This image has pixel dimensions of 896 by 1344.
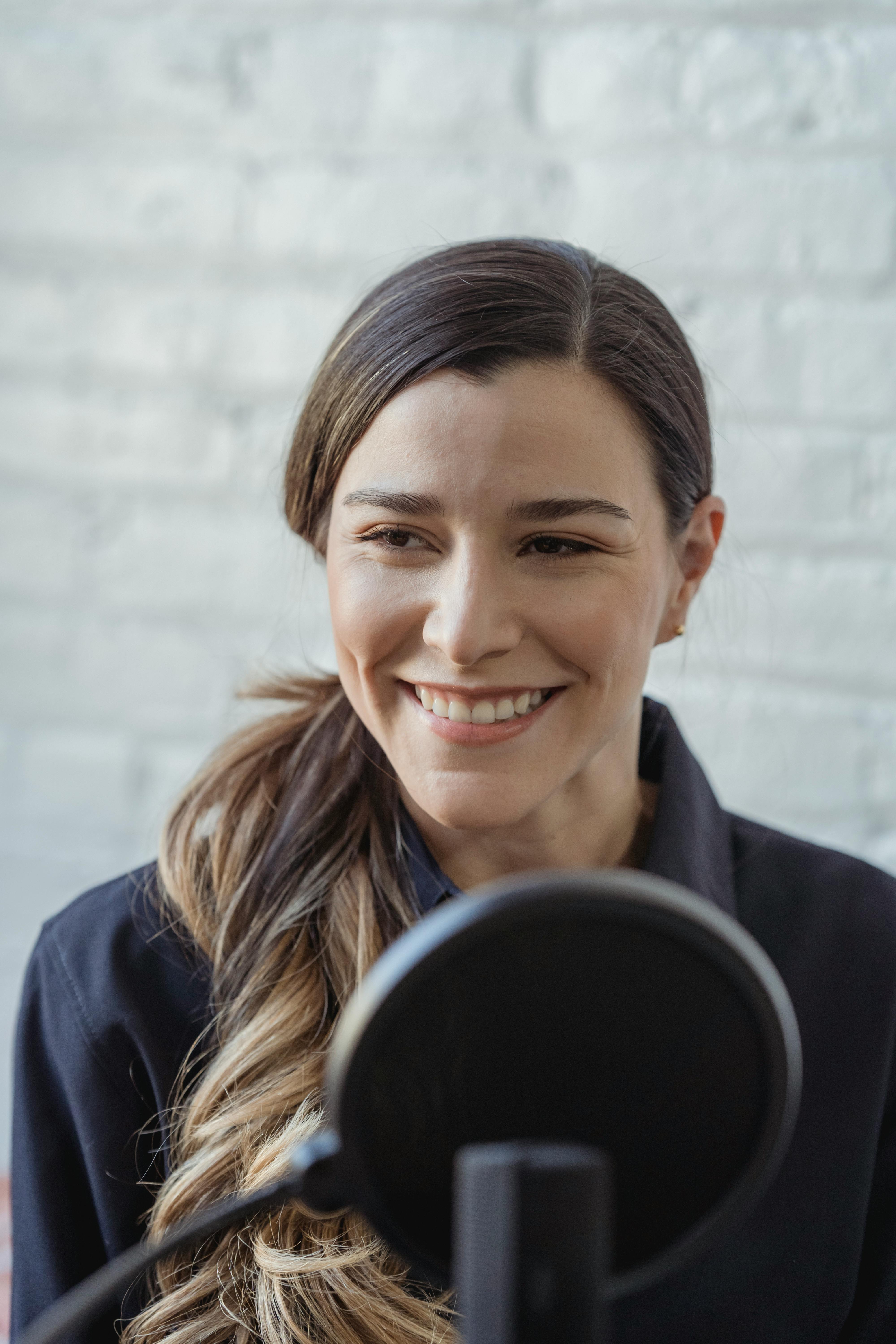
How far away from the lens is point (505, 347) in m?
0.92

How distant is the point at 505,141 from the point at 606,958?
3.85ft

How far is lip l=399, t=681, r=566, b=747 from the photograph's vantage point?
0.94 metres

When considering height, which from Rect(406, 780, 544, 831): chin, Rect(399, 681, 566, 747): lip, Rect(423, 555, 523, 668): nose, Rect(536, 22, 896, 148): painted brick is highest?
Rect(536, 22, 896, 148): painted brick

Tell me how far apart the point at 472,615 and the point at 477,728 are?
11cm

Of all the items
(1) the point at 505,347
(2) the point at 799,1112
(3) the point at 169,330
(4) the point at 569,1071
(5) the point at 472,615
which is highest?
(3) the point at 169,330

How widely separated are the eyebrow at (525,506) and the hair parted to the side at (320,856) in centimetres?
8

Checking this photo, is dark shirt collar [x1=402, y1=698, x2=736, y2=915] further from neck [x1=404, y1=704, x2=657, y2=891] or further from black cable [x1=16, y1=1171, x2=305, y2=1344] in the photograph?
black cable [x1=16, y1=1171, x2=305, y2=1344]

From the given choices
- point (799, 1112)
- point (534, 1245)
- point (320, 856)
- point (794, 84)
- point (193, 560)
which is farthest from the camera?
point (193, 560)

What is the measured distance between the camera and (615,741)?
1.13 meters

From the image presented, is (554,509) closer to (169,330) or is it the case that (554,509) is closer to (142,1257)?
(142,1257)

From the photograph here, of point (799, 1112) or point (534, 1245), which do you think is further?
point (799, 1112)

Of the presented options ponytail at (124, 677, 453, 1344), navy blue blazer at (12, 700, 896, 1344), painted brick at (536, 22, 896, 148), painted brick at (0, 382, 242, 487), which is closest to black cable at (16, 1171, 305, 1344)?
ponytail at (124, 677, 453, 1344)

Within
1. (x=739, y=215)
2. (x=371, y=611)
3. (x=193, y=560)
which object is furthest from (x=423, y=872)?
(x=739, y=215)

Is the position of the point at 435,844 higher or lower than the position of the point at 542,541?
lower
